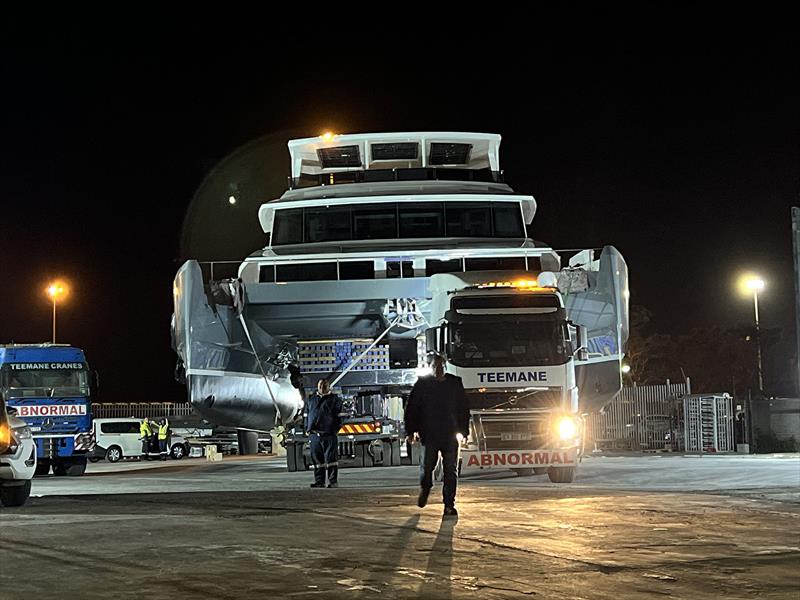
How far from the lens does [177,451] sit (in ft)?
134

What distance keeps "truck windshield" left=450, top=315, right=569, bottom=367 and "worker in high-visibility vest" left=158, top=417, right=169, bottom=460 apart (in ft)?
79.8

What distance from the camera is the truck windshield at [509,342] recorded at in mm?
17000

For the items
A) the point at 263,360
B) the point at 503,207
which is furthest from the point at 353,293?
the point at 503,207

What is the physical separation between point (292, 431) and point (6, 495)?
8908 millimetres

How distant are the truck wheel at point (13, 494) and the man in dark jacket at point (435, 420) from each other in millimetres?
4530

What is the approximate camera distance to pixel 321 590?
668cm

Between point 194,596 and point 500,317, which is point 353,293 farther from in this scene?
point 194,596

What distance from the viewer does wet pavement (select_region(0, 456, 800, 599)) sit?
6816 mm

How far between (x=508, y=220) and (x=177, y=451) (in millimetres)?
21097

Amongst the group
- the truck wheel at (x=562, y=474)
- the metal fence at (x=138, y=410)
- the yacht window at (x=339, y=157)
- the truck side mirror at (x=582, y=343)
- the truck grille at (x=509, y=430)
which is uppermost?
the yacht window at (x=339, y=157)

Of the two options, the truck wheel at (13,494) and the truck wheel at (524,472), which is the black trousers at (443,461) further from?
the truck wheel at (524,472)

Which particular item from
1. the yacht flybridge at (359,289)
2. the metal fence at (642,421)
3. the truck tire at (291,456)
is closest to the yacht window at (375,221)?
the yacht flybridge at (359,289)

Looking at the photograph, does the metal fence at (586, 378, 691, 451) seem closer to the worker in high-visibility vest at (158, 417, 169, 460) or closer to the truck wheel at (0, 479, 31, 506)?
the worker in high-visibility vest at (158, 417, 169, 460)

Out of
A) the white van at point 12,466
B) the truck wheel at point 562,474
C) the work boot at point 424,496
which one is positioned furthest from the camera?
the truck wheel at point 562,474
